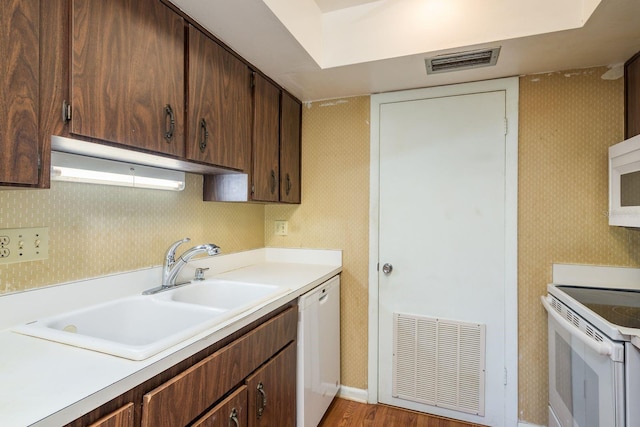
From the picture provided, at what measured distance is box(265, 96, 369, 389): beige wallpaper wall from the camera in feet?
7.23

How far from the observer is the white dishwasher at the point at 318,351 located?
162 centimetres

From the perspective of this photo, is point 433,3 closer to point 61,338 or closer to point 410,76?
point 410,76

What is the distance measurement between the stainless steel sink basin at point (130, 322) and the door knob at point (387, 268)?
1.24 m

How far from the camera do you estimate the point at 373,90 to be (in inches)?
83.4

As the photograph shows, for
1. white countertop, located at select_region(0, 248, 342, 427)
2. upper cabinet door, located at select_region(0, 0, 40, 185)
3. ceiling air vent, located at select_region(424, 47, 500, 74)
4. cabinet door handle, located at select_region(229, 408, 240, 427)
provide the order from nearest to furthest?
white countertop, located at select_region(0, 248, 342, 427), upper cabinet door, located at select_region(0, 0, 40, 185), cabinet door handle, located at select_region(229, 408, 240, 427), ceiling air vent, located at select_region(424, 47, 500, 74)

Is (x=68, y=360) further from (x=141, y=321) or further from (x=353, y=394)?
(x=353, y=394)

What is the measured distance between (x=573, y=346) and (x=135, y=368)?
5.64 feet

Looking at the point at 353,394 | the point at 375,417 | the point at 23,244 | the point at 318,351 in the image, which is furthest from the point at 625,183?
the point at 23,244

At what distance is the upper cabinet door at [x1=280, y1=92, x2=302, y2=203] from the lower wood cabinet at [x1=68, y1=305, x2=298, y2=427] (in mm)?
877

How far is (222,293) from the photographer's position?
5.55 ft

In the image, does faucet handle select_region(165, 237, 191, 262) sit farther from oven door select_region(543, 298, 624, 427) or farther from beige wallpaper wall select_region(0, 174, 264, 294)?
oven door select_region(543, 298, 624, 427)

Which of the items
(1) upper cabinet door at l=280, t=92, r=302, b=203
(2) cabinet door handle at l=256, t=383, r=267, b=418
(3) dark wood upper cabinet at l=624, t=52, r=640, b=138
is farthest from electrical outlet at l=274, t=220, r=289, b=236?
(3) dark wood upper cabinet at l=624, t=52, r=640, b=138

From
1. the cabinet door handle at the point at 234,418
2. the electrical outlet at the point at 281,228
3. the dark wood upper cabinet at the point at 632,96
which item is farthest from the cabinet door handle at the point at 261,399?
the dark wood upper cabinet at the point at 632,96

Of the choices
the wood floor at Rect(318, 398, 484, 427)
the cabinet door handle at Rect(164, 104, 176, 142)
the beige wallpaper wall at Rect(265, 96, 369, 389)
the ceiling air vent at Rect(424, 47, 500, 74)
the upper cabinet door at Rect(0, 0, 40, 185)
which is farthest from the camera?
the beige wallpaper wall at Rect(265, 96, 369, 389)
